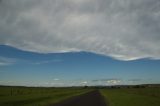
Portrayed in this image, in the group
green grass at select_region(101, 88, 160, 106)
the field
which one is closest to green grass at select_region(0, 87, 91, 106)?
the field

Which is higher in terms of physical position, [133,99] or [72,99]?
[72,99]

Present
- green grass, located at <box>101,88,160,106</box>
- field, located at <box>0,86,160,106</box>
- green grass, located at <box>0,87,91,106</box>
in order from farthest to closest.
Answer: green grass, located at <box>101,88,160,106</box> < field, located at <box>0,86,160,106</box> < green grass, located at <box>0,87,91,106</box>

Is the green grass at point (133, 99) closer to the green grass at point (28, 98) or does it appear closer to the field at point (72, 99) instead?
the field at point (72, 99)

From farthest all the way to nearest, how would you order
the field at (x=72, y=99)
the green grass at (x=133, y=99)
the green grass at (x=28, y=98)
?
the green grass at (x=133, y=99) < the field at (x=72, y=99) < the green grass at (x=28, y=98)

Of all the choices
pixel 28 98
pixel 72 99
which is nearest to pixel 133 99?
pixel 72 99

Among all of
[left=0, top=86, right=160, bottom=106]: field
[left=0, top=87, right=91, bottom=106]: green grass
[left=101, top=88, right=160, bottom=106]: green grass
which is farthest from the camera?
[left=101, top=88, right=160, bottom=106]: green grass

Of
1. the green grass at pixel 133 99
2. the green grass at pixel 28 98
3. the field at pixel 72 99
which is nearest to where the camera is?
the green grass at pixel 28 98

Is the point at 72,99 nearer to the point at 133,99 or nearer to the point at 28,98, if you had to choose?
the point at 28,98

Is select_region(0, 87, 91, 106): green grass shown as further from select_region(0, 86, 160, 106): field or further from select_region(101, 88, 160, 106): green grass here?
select_region(101, 88, 160, 106): green grass

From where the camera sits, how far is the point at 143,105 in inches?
1305

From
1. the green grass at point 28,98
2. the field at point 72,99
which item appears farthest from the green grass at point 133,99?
the green grass at point 28,98

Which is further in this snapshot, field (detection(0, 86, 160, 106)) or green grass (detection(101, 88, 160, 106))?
green grass (detection(101, 88, 160, 106))

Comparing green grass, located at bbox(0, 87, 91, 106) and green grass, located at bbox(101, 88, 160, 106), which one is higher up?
green grass, located at bbox(0, 87, 91, 106)

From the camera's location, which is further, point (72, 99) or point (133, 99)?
point (133, 99)
